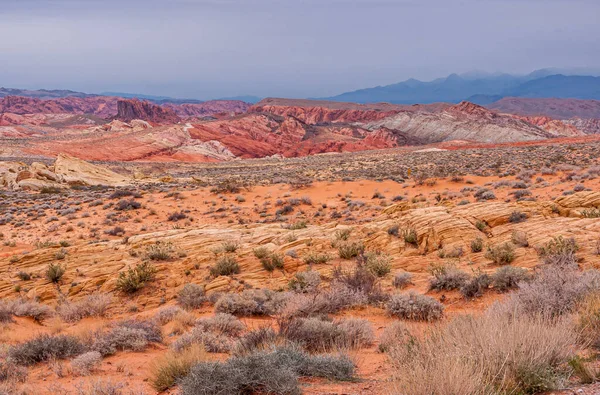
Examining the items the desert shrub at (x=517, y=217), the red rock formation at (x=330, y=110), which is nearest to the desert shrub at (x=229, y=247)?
the desert shrub at (x=517, y=217)

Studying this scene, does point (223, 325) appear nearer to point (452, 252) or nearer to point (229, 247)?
point (229, 247)

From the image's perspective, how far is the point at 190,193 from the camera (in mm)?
27359

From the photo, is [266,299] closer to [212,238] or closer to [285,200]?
[212,238]

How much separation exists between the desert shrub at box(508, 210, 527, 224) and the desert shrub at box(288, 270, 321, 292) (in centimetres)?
614

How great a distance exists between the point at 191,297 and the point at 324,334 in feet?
14.5

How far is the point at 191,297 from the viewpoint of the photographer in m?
9.14

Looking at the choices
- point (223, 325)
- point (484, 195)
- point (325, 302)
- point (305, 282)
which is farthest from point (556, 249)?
point (484, 195)

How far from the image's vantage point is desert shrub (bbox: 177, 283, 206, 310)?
352 inches

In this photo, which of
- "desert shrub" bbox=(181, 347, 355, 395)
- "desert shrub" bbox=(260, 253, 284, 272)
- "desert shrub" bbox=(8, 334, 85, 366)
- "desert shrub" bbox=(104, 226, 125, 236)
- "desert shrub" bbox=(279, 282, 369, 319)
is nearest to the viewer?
"desert shrub" bbox=(181, 347, 355, 395)

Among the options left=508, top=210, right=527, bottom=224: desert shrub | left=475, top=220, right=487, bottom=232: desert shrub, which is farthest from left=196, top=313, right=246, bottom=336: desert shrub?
left=508, top=210, right=527, bottom=224: desert shrub

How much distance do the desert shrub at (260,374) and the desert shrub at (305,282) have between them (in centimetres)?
425

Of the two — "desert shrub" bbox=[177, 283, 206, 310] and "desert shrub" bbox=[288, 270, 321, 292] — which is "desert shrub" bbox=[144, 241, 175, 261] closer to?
"desert shrub" bbox=[177, 283, 206, 310]

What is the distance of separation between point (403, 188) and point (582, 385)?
73.5ft

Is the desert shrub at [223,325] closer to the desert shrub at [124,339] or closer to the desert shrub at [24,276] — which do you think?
the desert shrub at [124,339]
